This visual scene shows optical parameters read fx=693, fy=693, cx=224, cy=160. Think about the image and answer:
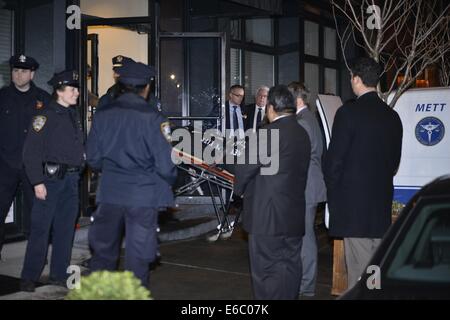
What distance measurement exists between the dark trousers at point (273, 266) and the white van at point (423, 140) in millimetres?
1927

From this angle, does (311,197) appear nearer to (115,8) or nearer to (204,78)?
(204,78)

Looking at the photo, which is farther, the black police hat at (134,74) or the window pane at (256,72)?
the window pane at (256,72)

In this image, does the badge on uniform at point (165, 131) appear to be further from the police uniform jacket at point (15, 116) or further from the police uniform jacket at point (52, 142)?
the police uniform jacket at point (15, 116)

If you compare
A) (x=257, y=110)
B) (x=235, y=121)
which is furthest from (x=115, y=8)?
(x=257, y=110)

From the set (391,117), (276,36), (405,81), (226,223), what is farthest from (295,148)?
(276,36)

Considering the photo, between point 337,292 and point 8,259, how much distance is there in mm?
3552

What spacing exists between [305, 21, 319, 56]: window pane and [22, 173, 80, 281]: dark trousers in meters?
9.83

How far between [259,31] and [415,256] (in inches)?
446

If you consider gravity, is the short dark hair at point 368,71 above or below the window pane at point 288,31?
below

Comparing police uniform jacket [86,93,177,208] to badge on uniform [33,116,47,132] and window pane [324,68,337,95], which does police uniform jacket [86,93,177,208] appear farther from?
window pane [324,68,337,95]

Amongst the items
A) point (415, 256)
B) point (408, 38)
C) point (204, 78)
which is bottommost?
point (415, 256)

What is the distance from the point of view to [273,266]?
5453 mm

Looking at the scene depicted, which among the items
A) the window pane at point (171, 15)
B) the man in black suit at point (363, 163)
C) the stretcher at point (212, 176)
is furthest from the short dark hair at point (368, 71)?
the window pane at point (171, 15)

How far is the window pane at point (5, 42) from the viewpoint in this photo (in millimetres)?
8047
